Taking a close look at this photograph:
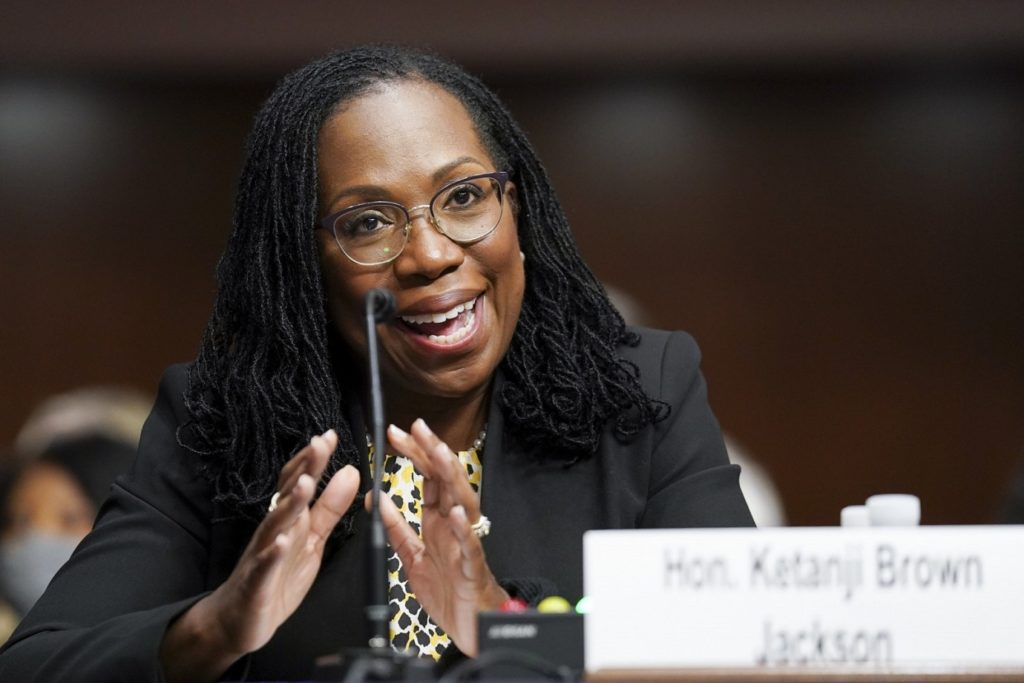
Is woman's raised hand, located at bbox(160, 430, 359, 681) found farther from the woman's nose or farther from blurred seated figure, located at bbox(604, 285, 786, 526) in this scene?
blurred seated figure, located at bbox(604, 285, 786, 526)

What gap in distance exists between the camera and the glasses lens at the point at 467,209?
2084mm

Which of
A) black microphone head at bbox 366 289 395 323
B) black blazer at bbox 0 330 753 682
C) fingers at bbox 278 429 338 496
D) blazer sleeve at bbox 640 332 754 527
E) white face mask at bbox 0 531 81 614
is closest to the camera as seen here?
fingers at bbox 278 429 338 496

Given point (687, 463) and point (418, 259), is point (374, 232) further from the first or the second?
point (687, 463)

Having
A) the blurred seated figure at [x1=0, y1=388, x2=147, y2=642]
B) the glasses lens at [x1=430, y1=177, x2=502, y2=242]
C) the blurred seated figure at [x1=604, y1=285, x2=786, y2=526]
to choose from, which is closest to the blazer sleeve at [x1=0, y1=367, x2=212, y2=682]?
the glasses lens at [x1=430, y1=177, x2=502, y2=242]

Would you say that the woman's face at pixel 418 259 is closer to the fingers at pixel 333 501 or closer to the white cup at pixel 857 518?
the fingers at pixel 333 501

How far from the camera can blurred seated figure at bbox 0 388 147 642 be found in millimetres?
4004

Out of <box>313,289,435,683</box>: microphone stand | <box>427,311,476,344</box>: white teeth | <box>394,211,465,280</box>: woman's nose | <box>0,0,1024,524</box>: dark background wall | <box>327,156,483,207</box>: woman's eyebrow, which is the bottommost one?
<box>313,289,435,683</box>: microphone stand

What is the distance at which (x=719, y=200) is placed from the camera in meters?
5.07

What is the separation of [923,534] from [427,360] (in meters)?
0.94

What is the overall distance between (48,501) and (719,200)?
98.7 inches

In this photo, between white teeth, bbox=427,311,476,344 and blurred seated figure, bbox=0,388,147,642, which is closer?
white teeth, bbox=427,311,476,344

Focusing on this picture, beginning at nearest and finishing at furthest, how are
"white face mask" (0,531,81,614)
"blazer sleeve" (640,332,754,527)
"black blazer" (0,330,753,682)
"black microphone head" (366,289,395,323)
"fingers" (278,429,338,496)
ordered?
"fingers" (278,429,338,496) → "black microphone head" (366,289,395,323) → "black blazer" (0,330,753,682) → "blazer sleeve" (640,332,754,527) → "white face mask" (0,531,81,614)

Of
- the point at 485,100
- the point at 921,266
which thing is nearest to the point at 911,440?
the point at 921,266

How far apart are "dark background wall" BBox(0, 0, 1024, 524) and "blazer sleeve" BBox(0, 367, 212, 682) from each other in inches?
114
